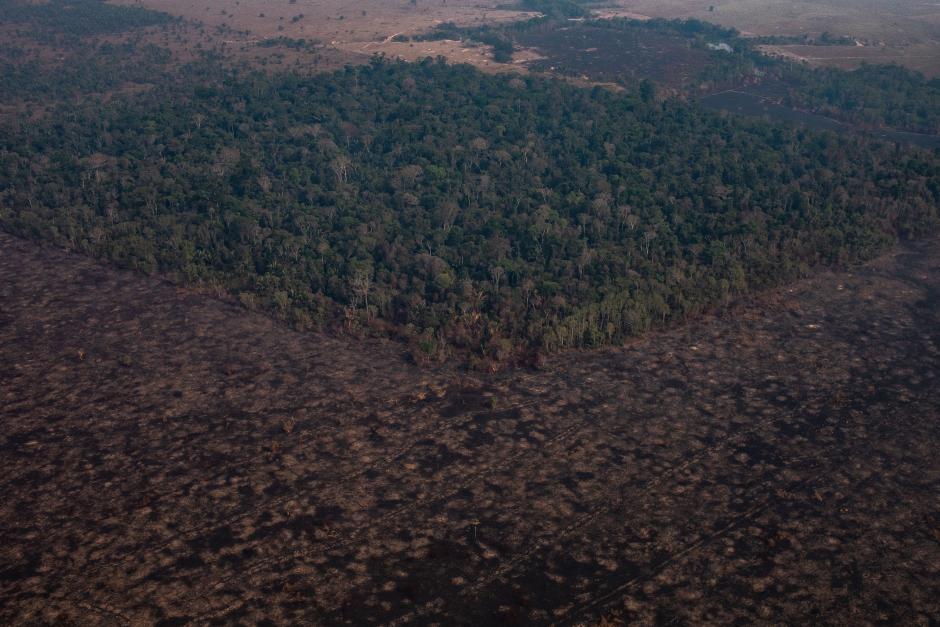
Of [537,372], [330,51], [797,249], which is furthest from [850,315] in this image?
[330,51]

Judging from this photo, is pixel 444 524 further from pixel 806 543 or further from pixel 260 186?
pixel 260 186

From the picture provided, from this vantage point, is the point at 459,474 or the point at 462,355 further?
the point at 462,355

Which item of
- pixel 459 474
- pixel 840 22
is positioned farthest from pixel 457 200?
pixel 840 22

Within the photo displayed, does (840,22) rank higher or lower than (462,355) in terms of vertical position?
higher

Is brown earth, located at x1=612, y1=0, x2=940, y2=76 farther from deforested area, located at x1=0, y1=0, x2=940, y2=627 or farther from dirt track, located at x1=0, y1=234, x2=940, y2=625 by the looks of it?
dirt track, located at x1=0, y1=234, x2=940, y2=625

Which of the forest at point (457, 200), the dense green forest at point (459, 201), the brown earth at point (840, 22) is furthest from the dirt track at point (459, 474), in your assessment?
the brown earth at point (840, 22)

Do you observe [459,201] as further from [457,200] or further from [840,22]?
[840,22]
